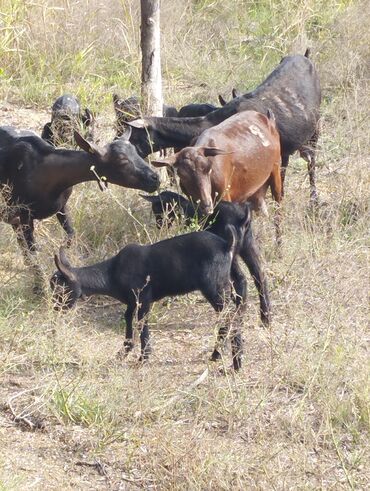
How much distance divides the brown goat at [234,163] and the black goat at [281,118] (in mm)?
415

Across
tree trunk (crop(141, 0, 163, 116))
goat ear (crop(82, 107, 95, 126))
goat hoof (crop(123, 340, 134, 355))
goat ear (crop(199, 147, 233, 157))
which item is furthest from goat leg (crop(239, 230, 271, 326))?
tree trunk (crop(141, 0, 163, 116))

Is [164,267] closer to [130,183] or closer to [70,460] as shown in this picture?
[130,183]

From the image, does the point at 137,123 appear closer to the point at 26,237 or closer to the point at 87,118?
the point at 87,118

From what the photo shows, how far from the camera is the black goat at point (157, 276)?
7367mm

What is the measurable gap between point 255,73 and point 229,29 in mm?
1608

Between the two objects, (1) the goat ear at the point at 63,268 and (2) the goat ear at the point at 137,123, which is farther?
(2) the goat ear at the point at 137,123

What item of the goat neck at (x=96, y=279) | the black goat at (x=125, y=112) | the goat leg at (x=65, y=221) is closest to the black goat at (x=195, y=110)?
the black goat at (x=125, y=112)

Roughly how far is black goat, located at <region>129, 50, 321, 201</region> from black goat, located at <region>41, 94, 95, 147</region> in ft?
2.03

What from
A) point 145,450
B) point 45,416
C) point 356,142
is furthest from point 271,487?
point 356,142

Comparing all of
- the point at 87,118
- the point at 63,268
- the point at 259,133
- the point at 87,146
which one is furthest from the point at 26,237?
the point at 259,133

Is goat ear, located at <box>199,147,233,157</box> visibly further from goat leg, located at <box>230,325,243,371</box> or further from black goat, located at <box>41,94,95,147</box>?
black goat, located at <box>41,94,95,147</box>

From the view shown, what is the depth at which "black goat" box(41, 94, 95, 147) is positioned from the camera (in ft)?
32.3

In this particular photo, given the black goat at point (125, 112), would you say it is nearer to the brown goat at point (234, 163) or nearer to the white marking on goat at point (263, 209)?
the brown goat at point (234, 163)

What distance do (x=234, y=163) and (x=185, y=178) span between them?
596 millimetres
